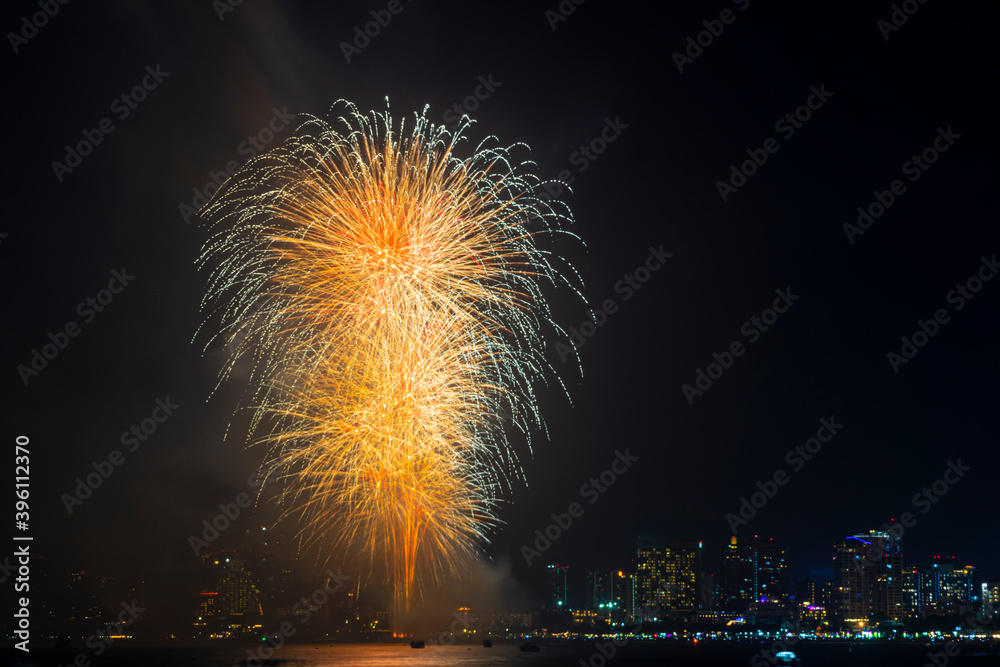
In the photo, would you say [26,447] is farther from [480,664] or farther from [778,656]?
[778,656]

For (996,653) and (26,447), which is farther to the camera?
(996,653)

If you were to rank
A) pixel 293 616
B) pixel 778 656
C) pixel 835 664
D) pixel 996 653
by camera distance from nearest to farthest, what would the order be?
1. pixel 835 664
2. pixel 778 656
3. pixel 996 653
4. pixel 293 616

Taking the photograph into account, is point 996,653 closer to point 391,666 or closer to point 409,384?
point 391,666

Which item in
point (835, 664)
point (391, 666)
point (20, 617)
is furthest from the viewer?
point (835, 664)

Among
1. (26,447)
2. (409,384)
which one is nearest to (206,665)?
(26,447)

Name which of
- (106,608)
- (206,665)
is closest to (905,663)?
(206,665)

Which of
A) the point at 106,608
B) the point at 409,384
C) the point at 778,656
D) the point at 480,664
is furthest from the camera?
the point at 106,608

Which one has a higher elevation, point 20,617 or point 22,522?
point 22,522

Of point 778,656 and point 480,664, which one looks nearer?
point 480,664

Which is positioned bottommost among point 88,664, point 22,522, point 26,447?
point 88,664
